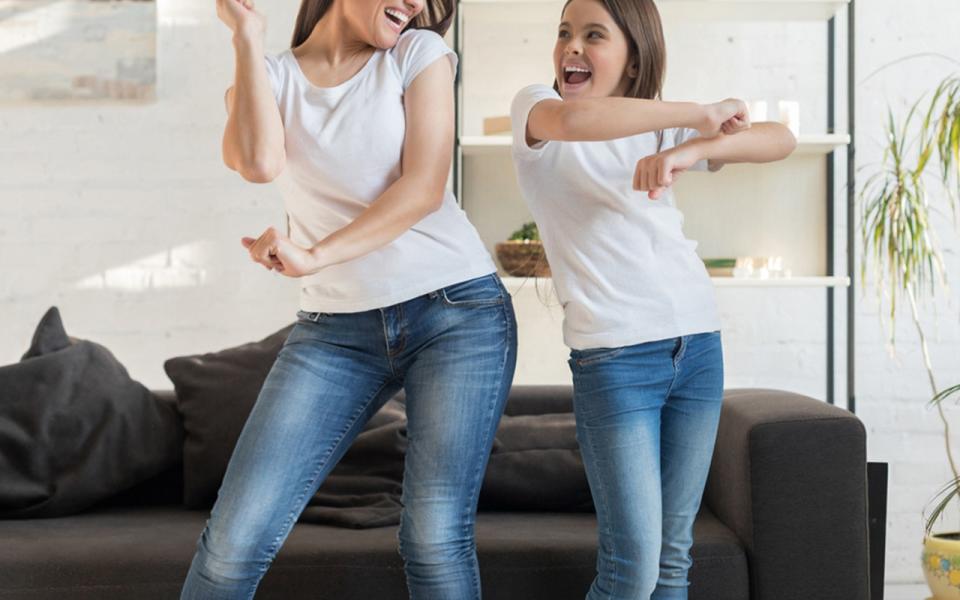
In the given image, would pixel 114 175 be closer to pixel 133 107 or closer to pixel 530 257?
pixel 133 107

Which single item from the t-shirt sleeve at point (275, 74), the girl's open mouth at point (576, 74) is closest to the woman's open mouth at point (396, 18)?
the t-shirt sleeve at point (275, 74)

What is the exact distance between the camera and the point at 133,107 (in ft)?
11.4

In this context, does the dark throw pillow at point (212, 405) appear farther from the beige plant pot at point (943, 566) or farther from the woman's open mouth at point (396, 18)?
the beige plant pot at point (943, 566)

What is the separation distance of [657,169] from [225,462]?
129cm

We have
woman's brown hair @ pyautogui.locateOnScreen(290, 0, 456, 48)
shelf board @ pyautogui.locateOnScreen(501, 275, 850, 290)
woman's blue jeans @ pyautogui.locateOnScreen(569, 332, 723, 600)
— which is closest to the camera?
woman's blue jeans @ pyautogui.locateOnScreen(569, 332, 723, 600)

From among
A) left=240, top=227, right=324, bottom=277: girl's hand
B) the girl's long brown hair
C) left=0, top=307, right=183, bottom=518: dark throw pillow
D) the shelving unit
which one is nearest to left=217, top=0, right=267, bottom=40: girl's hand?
left=240, top=227, right=324, bottom=277: girl's hand

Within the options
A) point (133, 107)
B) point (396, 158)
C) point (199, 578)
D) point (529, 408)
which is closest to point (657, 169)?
point (396, 158)

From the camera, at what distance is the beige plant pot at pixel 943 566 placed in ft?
8.61

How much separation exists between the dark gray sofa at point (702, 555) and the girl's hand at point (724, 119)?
67 centimetres

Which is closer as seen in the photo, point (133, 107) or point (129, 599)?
point (129, 599)

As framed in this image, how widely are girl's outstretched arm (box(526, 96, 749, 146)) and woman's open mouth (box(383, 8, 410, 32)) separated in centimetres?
25

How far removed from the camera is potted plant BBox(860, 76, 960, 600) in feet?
8.81

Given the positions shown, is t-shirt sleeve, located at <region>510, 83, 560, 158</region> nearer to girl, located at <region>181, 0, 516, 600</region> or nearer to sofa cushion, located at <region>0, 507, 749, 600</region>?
girl, located at <region>181, 0, 516, 600</region>

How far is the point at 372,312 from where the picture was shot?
1567 millimetres
